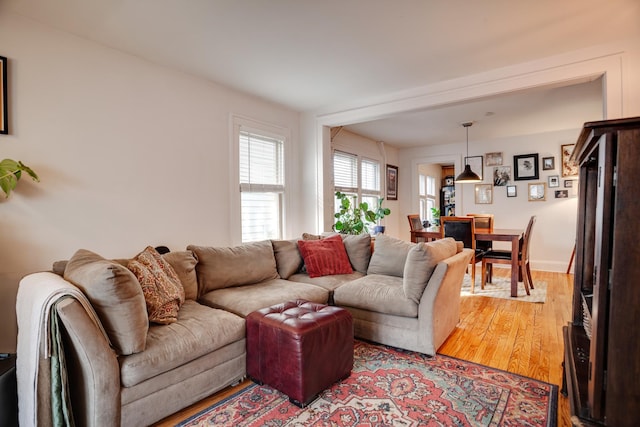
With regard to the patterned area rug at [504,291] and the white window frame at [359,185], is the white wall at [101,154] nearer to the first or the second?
the white window frame at [359,185]

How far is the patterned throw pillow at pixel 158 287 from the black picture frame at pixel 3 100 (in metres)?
1.23

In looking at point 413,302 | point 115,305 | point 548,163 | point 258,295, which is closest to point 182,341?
point 115,305

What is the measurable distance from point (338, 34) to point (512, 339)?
2962 mm

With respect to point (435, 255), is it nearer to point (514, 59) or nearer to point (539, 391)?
point (539, 391)

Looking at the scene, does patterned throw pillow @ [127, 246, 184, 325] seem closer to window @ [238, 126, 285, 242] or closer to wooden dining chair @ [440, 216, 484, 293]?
window @ [238, 126, 285, 242]

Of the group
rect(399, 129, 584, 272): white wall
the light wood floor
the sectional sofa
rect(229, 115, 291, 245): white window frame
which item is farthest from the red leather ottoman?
rect(399, 129, 584, 272): white wall

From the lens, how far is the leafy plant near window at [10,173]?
6.83 feet

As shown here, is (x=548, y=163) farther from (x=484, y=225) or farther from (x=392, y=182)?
(x=392, y=182)

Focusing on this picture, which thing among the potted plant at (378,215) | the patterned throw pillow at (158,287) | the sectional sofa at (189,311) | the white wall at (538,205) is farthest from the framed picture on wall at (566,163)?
the patterned throw pillow at (158,287)

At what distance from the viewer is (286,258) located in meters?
3.47

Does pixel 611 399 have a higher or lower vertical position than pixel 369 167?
lower

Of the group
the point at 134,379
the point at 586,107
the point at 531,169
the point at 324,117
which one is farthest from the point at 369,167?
the point at 134,379

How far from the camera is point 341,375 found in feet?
7.06

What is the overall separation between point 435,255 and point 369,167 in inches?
162
